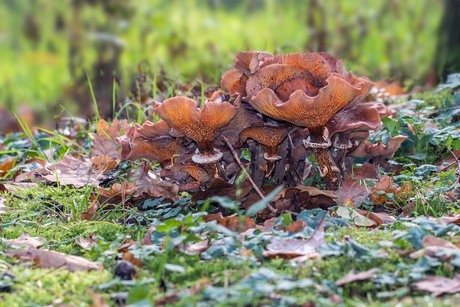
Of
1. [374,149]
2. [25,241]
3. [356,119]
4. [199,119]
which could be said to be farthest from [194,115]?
[374,149]

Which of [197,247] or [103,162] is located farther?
[103,162]

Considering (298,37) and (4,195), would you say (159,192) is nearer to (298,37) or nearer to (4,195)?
(4,195)

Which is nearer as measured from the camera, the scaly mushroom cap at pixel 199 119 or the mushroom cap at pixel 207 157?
the scaly mushroom cap at pixel 199 119

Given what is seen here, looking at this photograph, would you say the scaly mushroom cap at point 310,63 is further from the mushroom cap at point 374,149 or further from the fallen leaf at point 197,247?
the fallen leaf at point 197,247

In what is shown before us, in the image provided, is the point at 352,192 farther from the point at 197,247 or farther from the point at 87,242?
the point at 87,242

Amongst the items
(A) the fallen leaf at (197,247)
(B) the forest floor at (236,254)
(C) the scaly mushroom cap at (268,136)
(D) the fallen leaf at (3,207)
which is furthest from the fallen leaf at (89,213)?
(A) the fallen leaf at (197,247)

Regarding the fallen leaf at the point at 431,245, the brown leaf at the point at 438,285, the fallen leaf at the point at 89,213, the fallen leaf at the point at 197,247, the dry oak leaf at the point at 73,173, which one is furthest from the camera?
the dry oak leaf at the point at 73,173
